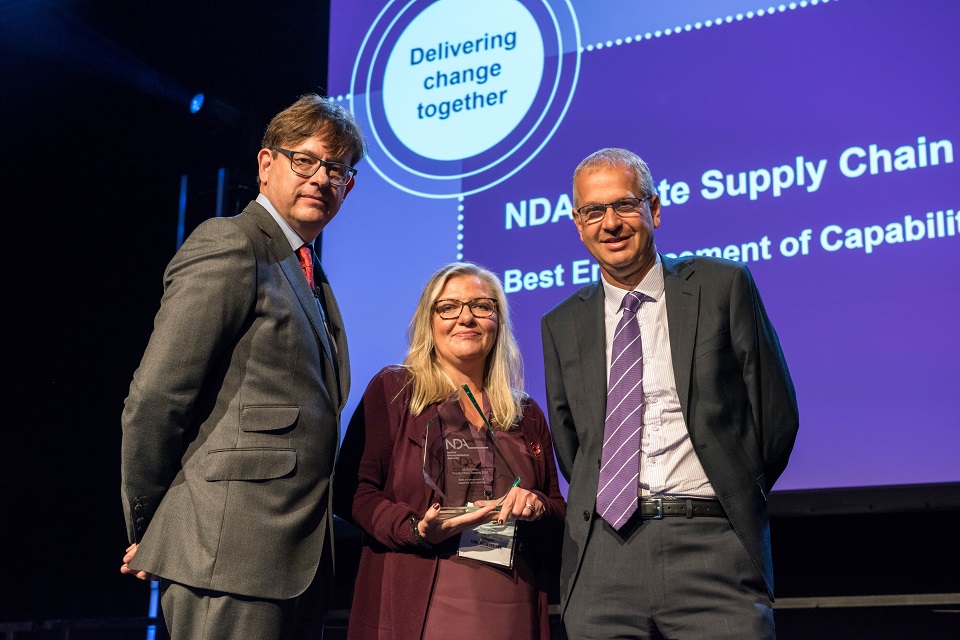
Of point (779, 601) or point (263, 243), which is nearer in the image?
point (263, 243)

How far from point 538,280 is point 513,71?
3.09 ft

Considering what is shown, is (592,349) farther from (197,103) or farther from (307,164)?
(197,103)

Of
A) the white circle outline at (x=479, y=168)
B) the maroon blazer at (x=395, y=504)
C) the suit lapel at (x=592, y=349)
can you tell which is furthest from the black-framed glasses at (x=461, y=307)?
the white circle outline at (x=479, y=168)

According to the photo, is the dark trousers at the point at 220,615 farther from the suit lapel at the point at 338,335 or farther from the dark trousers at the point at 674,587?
the dark trousers at the point at 674,587

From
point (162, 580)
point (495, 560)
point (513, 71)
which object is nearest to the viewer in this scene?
point (162, 580)

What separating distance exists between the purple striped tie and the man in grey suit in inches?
24.7

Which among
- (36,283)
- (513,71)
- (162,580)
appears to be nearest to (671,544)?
(162,580)

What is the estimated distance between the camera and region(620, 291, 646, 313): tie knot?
7.38ft

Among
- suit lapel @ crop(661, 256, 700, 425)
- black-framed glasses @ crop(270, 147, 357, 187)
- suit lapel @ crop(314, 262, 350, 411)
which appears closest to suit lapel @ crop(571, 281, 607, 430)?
suit lapel @ crop(661, 256, 700, 425)

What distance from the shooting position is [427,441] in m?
2.34

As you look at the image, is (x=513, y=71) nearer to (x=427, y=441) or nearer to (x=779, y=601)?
(x=427, y=441)

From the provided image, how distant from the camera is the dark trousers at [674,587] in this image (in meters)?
1.96

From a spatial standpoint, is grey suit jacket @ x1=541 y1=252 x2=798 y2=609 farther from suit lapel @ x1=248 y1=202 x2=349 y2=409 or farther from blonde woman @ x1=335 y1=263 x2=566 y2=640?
suit lapel @ x1=248 y1=202 x2=349 y2=409

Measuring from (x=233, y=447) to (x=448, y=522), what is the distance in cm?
52
